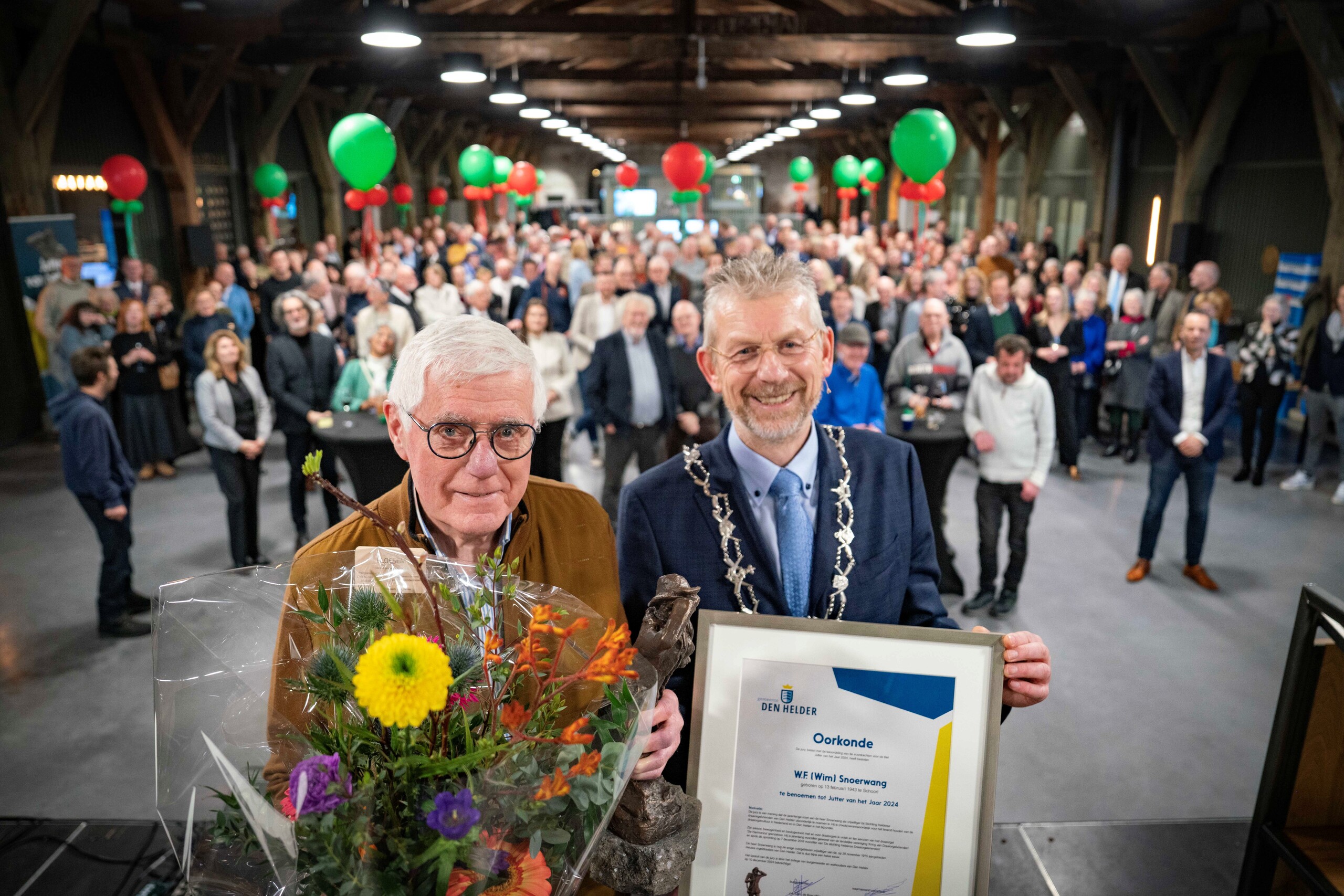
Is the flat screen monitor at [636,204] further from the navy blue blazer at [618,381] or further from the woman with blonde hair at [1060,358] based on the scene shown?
the navy blue blazer at [618,381]

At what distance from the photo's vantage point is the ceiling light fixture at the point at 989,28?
23.1ft

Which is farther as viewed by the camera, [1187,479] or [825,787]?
[1187,479]

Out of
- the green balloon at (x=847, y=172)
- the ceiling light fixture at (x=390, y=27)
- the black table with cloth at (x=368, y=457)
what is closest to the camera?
the black table with cloth at (x=368, y=457)

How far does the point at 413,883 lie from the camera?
0.93 metres

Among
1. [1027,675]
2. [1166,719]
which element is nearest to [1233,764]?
[1166,719]

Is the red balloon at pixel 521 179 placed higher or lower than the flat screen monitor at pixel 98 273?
higher

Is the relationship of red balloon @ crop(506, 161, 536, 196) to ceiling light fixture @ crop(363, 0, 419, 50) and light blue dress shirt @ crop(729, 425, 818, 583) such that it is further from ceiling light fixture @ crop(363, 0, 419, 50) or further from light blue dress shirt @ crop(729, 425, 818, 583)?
light blue dress shirt @ crop(729, 425, 818, 583)

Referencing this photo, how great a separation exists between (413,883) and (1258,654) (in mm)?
4665

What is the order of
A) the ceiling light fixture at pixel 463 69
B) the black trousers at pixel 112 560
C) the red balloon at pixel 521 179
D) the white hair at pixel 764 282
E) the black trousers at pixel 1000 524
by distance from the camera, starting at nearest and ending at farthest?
the white hair at pixel 764 282 → the black trousers at pixel 112 560 → the black trousers at pixel 1000 524 → the ceiling light fixture at pixel 463 69 → the red balloon at pixel 521 179

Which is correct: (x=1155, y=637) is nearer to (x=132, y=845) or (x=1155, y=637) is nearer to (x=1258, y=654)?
(x=1258, y=654)

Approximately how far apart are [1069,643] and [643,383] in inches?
108

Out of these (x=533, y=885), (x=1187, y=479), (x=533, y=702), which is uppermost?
(x=533, y=702)

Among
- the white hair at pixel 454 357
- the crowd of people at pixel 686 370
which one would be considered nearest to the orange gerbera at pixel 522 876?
the white hair at pixel 454 357

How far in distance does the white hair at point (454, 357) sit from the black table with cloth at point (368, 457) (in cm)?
331
